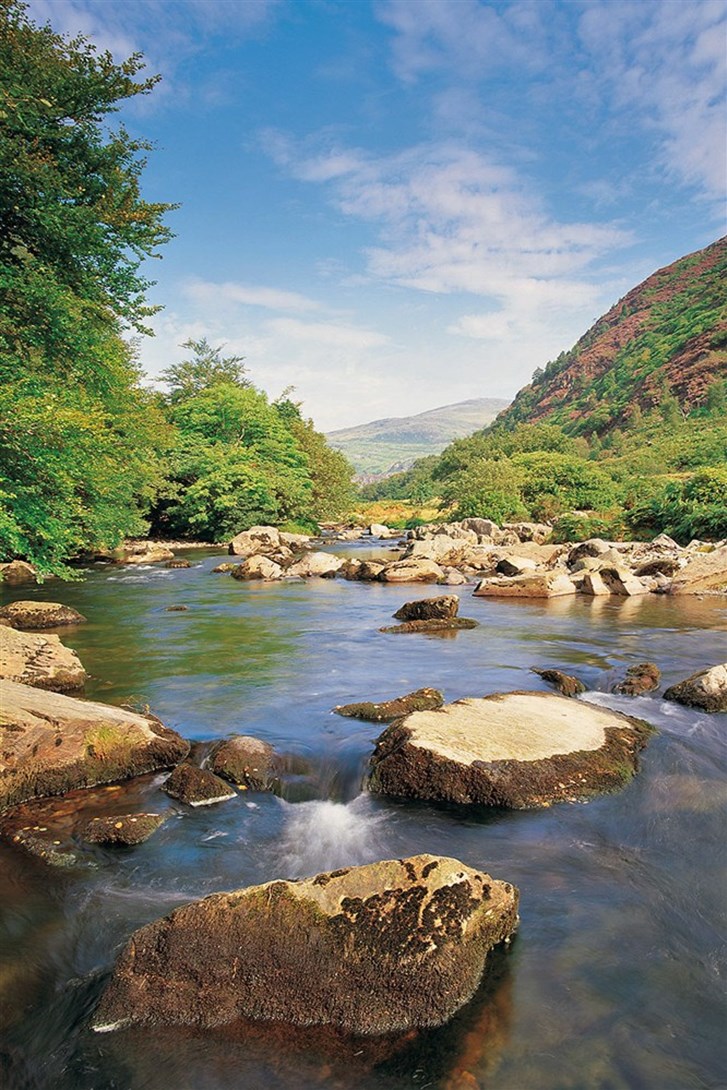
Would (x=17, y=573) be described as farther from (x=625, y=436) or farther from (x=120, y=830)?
(x=625, y=436)

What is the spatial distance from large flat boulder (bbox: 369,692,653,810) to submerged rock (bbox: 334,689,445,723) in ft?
4.43

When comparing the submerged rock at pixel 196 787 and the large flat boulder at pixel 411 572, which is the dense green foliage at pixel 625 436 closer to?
the large flat boulder at pixel 411 572

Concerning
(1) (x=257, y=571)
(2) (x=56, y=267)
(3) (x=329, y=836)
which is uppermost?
(2) (x=56, y=267)

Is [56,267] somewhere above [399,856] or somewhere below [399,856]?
above

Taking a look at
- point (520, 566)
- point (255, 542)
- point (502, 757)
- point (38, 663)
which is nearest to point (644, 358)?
point (255, 542)

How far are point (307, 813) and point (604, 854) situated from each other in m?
2.98

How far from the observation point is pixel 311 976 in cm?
401

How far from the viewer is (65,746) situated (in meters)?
7.22

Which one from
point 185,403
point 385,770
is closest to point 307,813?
point 385,770

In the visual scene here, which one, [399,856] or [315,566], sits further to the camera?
[315,566]

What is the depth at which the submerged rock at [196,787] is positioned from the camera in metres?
6.97

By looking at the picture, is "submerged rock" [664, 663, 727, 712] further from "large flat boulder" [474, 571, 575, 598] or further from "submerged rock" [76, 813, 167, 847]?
"large flat boulder" [474, 571, 575, 598]

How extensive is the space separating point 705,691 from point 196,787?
7.43 metres

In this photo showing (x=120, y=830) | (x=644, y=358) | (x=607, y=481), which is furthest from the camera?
(x=644, y=358)
